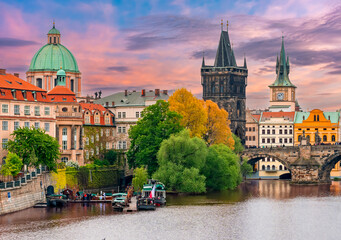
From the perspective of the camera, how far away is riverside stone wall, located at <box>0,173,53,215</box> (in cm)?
8919

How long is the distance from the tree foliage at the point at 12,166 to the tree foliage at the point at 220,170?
3383cm

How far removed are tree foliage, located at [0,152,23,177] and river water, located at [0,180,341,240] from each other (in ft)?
20.2

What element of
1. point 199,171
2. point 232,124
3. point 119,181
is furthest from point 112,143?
point 232,124

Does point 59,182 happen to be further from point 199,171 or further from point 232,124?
point 232,124

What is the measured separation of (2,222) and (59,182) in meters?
29.0

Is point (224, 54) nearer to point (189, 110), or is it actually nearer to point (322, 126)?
point (322, 126)

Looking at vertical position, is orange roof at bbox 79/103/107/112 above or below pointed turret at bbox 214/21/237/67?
below

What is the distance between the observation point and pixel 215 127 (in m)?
146

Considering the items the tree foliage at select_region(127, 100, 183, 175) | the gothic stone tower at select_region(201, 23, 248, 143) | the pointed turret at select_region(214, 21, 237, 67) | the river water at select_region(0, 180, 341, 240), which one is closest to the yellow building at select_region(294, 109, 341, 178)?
the gothic stone tower at select_region(201, 23, 248, 143)

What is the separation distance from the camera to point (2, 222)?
275ft

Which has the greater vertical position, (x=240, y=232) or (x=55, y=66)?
(x=55, y=66)

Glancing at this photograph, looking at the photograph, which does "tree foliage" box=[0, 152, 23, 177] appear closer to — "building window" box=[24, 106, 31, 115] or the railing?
the railing

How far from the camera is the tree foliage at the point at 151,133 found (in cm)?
12369

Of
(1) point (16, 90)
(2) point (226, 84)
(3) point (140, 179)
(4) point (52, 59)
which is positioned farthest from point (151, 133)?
(2) point (226, 84)
